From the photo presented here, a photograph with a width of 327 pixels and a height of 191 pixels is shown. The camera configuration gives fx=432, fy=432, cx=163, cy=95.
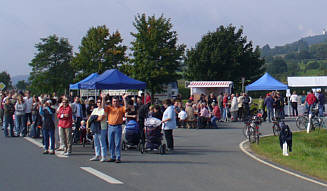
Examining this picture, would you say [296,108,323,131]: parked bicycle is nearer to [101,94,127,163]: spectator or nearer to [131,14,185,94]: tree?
[101,94,127,163]: spectator

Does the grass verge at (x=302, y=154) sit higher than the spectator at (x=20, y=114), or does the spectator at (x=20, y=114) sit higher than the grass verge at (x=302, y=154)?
the spectator at (x=20, y=114)

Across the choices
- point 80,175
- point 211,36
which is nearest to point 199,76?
point 211,36

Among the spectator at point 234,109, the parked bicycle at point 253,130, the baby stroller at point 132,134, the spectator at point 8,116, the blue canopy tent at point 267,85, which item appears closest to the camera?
the baby stroller at point 132,134

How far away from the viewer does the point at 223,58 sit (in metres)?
59.2

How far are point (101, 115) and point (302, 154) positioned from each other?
Result: 673cm

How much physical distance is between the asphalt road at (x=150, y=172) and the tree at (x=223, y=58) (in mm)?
44441

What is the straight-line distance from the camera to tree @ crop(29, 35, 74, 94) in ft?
274

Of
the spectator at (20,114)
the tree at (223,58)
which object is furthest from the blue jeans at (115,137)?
the tree at (223,58)

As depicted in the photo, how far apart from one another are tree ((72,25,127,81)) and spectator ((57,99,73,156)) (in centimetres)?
4810

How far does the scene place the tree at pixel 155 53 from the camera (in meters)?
49.9

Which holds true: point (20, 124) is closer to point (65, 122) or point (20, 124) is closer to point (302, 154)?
point (65, 122)

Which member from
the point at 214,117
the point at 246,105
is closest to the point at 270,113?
the point at 246,105

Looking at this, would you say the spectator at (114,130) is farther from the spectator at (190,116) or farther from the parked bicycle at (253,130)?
the spectator at (190,116)

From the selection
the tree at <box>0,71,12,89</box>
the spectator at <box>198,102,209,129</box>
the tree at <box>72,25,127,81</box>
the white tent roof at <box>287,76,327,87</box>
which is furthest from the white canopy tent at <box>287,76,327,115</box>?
the tree at <box>0,71,12,89</box>
